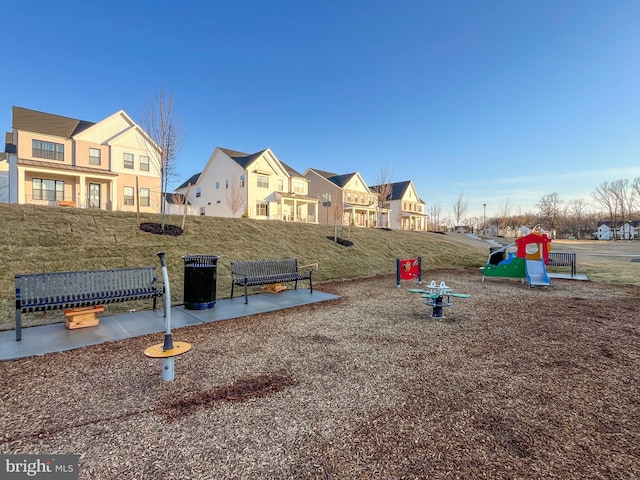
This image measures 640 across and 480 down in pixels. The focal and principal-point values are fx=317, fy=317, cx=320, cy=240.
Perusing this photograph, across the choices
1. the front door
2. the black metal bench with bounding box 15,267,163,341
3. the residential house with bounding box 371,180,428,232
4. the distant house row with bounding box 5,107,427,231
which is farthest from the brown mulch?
the residential house with bounding box 371,180,428,232

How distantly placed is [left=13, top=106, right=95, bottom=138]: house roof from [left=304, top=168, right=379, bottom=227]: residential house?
88.5ft

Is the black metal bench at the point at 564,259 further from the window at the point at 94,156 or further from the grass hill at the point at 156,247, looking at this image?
the window at the point at 94,156

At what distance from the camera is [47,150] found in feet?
82.6

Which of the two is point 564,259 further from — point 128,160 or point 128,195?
point 128,160

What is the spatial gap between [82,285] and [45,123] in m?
28.3

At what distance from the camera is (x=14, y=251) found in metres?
9.92

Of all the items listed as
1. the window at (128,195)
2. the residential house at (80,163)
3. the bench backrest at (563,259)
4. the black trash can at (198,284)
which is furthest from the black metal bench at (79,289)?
the window at (128,195)

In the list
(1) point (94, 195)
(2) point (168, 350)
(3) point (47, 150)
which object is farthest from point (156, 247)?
(3) point (47, 150)

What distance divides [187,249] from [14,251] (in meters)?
5.20

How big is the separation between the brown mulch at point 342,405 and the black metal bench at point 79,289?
4.15 feet

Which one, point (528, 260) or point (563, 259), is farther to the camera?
point (563, 259)

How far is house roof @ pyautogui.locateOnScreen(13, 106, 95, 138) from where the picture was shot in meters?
24.8

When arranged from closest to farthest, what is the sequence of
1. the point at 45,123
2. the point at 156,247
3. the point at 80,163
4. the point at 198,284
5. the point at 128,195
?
the point at 198,284, the point at 156,247, the point at 45,123, the point at 80,163, the point at 128,195

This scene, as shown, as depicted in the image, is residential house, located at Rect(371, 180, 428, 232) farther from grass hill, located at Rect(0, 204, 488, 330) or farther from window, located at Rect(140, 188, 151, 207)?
window, located at Rect(140, 188, 151, 207)
